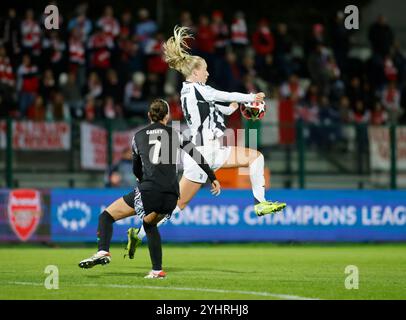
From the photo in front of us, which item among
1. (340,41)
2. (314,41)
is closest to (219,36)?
(314,41)

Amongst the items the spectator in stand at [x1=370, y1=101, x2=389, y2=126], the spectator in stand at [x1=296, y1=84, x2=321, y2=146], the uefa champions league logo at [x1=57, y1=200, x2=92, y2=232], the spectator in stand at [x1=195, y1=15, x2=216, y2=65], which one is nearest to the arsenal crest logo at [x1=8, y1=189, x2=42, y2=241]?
the uefa champions league logo at [x1=57, y1=200, x2=92, y2=232]

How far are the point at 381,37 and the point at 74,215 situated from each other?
1045 centimetres

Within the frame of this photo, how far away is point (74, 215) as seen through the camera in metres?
19.1

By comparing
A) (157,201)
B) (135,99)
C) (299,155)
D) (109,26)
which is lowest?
(157,201)

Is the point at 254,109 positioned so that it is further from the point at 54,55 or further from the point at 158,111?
the point at 54,55

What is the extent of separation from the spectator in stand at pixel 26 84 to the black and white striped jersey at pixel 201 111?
10.3 metres

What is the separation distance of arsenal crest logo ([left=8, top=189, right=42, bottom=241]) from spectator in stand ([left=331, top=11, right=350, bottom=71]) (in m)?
9.93

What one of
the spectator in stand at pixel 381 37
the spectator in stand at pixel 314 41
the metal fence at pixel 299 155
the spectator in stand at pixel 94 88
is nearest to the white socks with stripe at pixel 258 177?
the metal fence at pixel 299 155

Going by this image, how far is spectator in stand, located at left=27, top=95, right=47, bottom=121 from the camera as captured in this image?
2144 centimetres

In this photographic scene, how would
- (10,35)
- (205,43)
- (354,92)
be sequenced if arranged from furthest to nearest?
(354,92) → (205,43) → (10,35)

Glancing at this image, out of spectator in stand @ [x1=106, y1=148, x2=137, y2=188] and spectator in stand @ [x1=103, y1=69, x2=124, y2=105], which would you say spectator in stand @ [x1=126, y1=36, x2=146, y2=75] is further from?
spectator in stand @ [x1=106, y1=148, x2=137, y2=188]

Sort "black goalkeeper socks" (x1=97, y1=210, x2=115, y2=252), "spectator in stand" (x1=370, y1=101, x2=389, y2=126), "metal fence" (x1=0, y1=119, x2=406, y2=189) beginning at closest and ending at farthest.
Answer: "black goalkeeper socks" (x1=97, y1=210, x2=115, y2=252)
"metal fence" (x1=0, y1=119, x2=406, y2=189)
"spectator in stand" (x1=370, y1=101, x2=389, y2=126)

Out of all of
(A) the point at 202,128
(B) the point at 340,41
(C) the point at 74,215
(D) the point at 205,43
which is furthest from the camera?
(B) the point at 340,41
